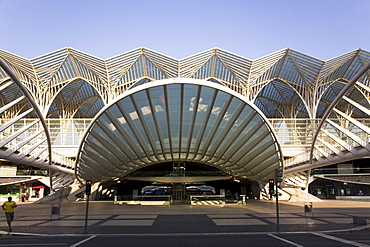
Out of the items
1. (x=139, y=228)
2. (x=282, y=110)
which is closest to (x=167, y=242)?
(x=139, y=228)

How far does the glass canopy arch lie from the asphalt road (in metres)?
11.3

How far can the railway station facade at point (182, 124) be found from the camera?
936 inches

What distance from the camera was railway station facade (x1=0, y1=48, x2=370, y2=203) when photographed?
23.8m

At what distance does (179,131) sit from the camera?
30906 millimetres

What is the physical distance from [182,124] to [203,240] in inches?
684

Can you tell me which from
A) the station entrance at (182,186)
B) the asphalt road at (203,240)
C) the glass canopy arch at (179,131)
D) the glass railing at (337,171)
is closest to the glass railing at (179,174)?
the station entrance at (182,186)

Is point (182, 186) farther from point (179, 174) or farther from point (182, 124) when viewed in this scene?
point (182, 124)

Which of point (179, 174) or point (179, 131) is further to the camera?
point (179, 174)

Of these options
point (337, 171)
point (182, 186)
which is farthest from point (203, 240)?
point (337, 171)

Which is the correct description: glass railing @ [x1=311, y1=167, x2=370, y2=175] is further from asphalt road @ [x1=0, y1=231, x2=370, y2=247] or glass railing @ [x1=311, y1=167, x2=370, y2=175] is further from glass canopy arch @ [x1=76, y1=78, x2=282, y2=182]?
asphalt road @ [x1=0, y1=231, x2=370, y2=247]

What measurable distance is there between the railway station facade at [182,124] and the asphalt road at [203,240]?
7975 mm

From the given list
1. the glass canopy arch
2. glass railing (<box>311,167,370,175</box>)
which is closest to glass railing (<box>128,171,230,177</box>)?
the glass canopy arch

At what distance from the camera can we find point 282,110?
6956cm

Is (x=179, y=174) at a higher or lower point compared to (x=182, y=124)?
lower
